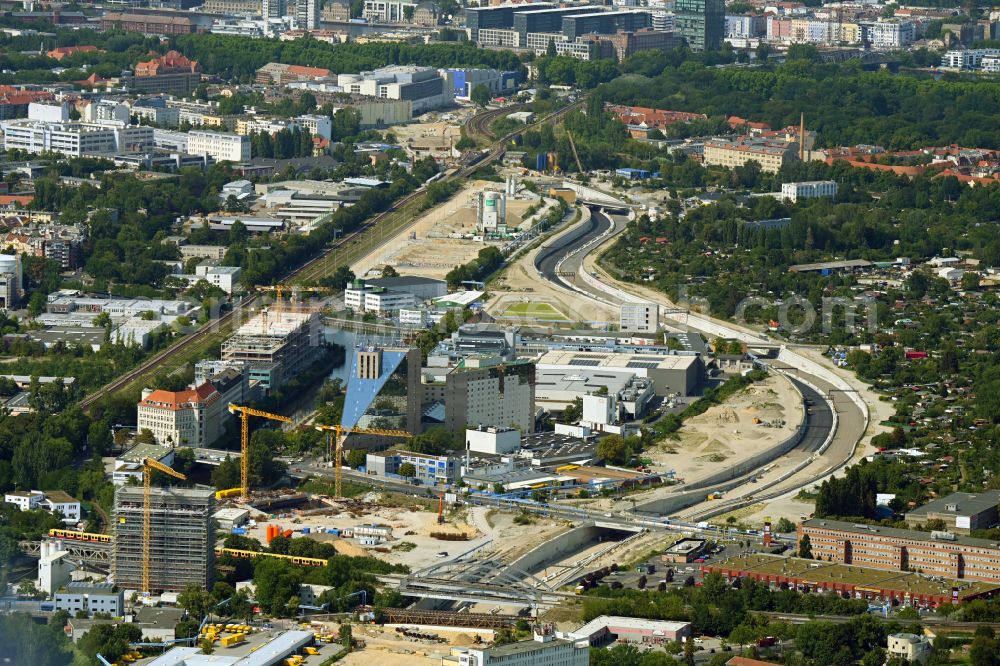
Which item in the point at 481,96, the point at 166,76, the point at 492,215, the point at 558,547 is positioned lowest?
the point at 558,547

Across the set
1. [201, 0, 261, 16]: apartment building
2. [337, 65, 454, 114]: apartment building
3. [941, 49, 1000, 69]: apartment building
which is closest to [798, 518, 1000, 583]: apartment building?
[337, 65, 454, 114]: apartment building

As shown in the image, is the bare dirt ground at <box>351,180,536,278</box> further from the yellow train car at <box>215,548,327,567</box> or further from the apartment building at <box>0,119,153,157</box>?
the yellow train car at <box>215,548,327,567</box>

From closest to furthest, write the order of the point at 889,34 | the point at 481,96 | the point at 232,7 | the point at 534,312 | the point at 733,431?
the point at 733,431 < the point at 534,312 < the point at 481,96 < the point at 889,34 < the point at 232,7

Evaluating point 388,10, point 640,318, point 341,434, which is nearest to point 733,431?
point 341,434

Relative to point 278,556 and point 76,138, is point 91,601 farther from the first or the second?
point 76,138

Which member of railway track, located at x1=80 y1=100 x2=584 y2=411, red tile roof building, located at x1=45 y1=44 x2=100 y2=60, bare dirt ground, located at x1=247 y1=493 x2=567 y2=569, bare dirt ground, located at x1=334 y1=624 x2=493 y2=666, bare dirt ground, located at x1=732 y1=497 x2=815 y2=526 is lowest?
bare dirt ground, located at x1=732 y1=497 x2=815 y2=526

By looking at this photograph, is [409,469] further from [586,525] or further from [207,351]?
[207,351]

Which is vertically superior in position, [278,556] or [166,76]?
[166,76]
